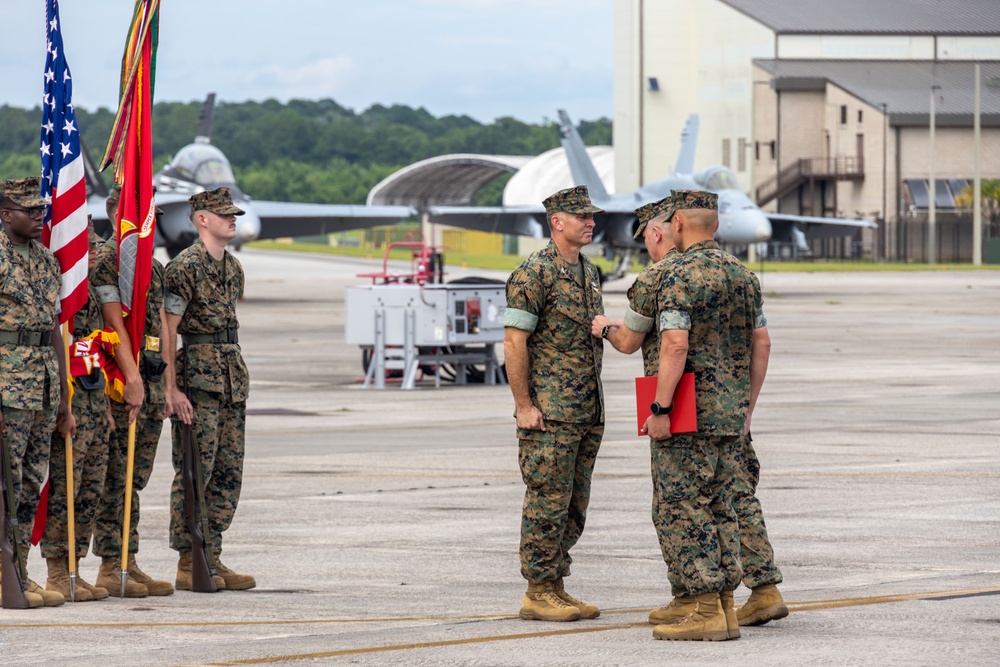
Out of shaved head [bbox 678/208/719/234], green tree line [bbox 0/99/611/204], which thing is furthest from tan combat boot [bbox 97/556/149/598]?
green tree line [bbox 0/99/611/204]

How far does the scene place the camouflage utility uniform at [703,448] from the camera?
6.85 m

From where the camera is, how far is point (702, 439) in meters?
6.91

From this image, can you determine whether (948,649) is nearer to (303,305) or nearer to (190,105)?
(303,305)

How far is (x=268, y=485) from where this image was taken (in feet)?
40.9

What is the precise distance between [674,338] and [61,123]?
3.84m

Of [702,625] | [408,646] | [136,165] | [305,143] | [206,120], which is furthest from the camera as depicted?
[305,143]

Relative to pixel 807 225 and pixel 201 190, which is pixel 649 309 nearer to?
pixel 201 190

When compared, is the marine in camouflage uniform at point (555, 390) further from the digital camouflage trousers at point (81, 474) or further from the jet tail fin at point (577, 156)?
the jet tail fin at point (577, 156)

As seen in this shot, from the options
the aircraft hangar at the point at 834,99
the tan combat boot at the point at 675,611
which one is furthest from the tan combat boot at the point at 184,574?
the aircraft hangar at the point at 834,99

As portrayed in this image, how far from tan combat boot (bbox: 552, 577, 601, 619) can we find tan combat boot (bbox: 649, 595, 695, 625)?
1.28 feet

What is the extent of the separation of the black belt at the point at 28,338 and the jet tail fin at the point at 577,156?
1852 inches

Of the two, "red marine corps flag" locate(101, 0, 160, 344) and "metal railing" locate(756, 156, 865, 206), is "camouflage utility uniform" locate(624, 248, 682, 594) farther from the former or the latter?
"metal railing" locate(756, 156, 865, 206)

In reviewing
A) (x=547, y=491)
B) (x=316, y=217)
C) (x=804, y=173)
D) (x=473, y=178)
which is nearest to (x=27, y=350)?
(x=547, y=491)

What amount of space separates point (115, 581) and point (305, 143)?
17182 cm
